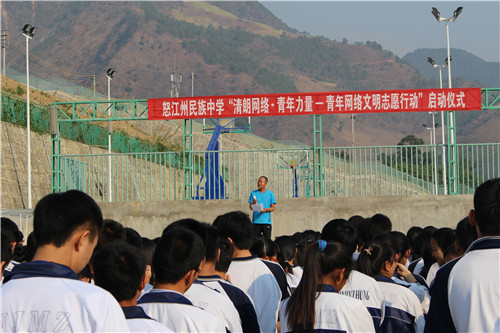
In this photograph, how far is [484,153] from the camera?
15664 mm

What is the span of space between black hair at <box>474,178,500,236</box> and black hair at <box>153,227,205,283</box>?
163cm

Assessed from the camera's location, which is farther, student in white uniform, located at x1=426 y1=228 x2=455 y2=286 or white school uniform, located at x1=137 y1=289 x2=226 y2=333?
student in white uniform, located at x1=426 y1=228 x2=455 y2=286

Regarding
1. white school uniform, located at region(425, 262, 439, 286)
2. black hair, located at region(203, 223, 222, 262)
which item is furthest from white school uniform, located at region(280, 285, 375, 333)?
white school uniform, located at region(425, 262, 439, 286)

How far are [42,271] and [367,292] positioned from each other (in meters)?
2.80

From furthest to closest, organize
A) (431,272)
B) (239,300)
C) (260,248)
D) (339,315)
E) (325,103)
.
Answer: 1. (325,103)
2. (260,248)
3. (431,272)
4. (239,300)
5. (339,315)

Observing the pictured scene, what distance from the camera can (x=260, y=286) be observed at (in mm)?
5645

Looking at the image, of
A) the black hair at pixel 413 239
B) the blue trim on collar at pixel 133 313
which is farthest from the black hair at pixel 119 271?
the black hair at pixel 413 239

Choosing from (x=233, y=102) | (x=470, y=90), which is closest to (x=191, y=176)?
(x=233, y=102)

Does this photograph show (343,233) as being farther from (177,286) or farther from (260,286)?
(177,286)

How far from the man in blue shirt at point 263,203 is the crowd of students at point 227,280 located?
18.9 ft

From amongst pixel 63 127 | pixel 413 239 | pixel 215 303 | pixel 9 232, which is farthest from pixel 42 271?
pixel 63 127

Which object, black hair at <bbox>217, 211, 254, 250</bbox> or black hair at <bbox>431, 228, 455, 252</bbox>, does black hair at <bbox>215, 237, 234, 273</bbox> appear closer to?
black hair at <bbox>217, 211, 254, 250</bbox>

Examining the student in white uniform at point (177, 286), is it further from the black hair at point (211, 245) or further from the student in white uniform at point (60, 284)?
the student in white uniform at point (60, 284)

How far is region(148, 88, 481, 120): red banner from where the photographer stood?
1518 cm
